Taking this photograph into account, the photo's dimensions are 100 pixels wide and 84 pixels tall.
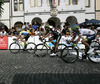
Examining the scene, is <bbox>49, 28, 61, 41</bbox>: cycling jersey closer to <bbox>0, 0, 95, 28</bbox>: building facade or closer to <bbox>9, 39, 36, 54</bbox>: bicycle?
<bbox>9, 39, 36, 54</bbox>: bicycle

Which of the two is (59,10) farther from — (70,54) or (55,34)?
(70,54)

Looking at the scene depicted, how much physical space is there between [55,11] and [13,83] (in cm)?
2107

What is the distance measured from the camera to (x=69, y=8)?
24.3m

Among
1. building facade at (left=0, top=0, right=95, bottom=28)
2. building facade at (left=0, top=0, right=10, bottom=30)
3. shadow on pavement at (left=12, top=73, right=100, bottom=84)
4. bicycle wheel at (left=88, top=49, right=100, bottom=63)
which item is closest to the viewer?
shadow on pavement at (left=12, top=73, right=100, bottom=84)

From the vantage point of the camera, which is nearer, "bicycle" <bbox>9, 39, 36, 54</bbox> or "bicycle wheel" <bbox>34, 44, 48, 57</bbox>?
"bicycle wheel" <bbox>34, 44, 48, 57</bbox>

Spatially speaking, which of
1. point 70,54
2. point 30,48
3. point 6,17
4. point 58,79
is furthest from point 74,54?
point 6,17

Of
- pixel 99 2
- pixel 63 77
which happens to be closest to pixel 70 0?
pixel 99 2

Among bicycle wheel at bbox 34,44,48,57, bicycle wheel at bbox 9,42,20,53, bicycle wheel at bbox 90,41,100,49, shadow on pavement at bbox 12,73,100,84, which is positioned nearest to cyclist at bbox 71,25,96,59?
bicycle wheel at bbox 90,41,100,49

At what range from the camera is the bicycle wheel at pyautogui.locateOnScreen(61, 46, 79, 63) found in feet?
23.1

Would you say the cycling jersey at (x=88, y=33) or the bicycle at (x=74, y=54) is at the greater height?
the cycling jersey at (x=88, y=33)

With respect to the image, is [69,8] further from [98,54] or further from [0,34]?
[98,54]

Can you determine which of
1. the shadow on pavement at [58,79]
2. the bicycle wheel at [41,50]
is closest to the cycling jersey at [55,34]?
the bicycle wheel at [41,50]

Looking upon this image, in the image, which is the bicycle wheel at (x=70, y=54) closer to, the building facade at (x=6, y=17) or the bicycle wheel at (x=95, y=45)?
the bicycle wheel at (x=95, y=45)

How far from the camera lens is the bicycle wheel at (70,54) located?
7.04m
